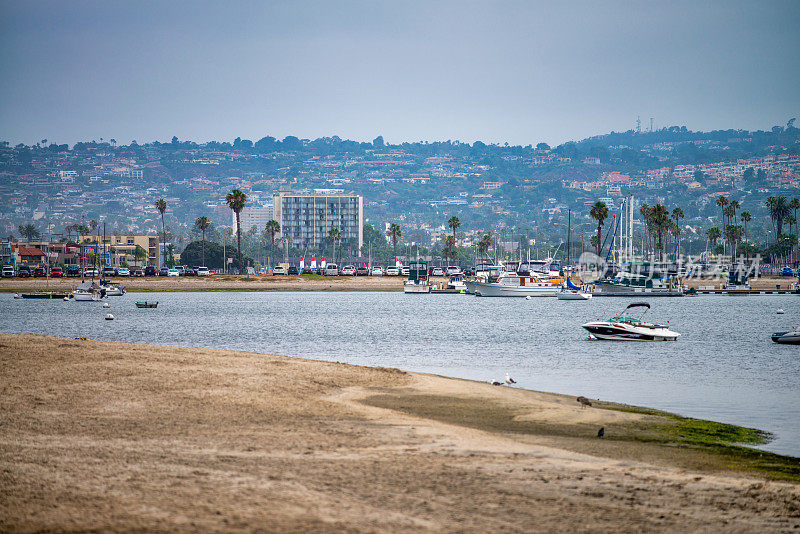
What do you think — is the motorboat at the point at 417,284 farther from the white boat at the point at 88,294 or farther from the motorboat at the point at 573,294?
the white boat at the point at 88,294

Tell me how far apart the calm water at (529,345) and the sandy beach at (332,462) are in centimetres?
520

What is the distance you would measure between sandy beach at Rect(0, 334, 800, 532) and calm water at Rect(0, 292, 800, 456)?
5.20 meters

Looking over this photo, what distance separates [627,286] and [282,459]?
408ft

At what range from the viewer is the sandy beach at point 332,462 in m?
10.2

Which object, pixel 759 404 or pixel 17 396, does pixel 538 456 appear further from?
pixel 759 404

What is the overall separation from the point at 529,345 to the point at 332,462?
35.8m

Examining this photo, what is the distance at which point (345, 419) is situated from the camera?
17453 millimetres

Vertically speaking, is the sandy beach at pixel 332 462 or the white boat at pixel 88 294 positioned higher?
the sandy beach at pixel 332 462

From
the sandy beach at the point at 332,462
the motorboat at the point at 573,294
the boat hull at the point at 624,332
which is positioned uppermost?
the sandy beach at the point at 332,462

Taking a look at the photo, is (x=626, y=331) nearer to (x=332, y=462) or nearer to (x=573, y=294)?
(x=332, y=462)

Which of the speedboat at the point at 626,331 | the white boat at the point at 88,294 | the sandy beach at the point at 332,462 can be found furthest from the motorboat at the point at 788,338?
the white boat at the point at 88,294

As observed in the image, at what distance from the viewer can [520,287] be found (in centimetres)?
11669

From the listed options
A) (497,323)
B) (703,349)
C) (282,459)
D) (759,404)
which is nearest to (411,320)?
(497,323)

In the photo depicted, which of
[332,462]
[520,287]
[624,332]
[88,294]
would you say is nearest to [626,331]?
[624,332]
